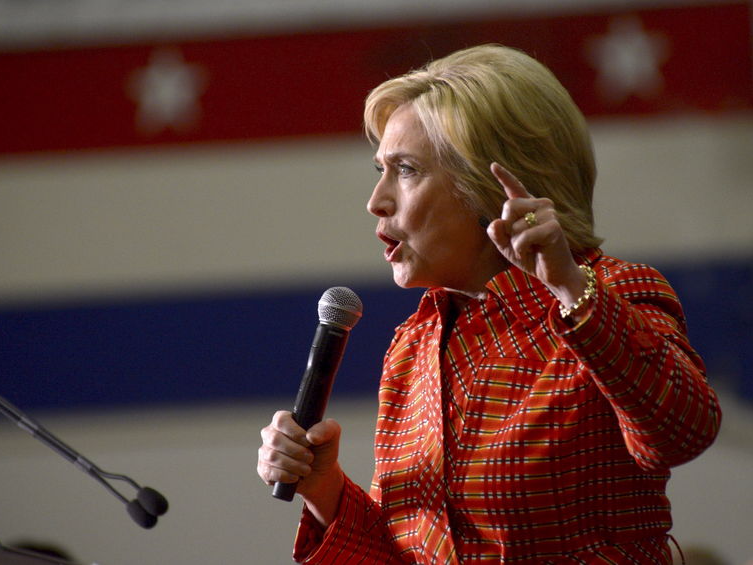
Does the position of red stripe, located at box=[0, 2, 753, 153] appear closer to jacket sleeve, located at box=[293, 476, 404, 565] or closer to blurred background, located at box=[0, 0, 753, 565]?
blurred background, located at box=[0, 0, 753, 565]

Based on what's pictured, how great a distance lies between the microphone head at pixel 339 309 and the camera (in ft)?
4.39

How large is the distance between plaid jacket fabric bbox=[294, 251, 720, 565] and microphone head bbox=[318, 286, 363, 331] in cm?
12

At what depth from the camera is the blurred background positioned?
129 inches

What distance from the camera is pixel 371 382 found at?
3.37 meters

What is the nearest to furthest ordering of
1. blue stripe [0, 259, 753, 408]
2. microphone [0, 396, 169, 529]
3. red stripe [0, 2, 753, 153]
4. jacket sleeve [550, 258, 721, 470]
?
1. jacket sleeve [550, 258, 721, 470]
2. microphone [0, 396, 169, 529]
3. red stripe [0, 2, 753, 153]
4. blue stripe [0, 259, 753, 408]

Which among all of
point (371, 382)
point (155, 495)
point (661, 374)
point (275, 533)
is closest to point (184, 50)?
point (371, 382)

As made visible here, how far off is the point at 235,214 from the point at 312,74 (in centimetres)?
55

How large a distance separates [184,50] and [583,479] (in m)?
2.69

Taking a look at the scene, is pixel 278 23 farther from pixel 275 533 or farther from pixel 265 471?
pixel 265 471

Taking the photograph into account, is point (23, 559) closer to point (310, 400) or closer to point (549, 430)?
point (310, 400)

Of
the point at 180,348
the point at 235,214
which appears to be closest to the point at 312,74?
the point at 235,214

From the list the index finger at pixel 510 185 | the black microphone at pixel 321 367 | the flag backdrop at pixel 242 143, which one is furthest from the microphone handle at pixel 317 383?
the flag backdrop at pixel 242 143

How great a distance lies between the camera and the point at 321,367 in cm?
130

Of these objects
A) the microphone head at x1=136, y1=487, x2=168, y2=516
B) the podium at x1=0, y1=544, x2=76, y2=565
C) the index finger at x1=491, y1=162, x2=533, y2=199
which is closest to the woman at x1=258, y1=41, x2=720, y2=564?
the index finger at x1=491, y1=162, x2=533, y2=199
